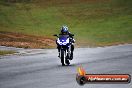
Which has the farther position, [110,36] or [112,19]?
[112,19]

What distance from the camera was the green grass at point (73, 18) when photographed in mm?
62200

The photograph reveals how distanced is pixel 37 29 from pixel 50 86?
52553mm

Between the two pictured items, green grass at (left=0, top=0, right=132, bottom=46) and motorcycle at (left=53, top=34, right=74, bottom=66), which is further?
green grass at (left=0, top=0, right=132, bottom=46)

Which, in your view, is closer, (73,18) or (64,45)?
(64,45)

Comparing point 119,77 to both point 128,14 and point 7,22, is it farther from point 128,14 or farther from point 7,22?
point 128,14

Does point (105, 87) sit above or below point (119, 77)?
below

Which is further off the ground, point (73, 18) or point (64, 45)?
point (64, 45)

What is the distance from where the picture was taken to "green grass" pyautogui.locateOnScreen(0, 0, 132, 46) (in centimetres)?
6220

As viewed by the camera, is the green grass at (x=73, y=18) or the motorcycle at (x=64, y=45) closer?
the motorcycle at (x=64, y=45)

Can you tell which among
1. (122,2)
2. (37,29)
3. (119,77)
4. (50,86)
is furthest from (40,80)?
(122,2)

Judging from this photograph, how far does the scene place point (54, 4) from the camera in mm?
86125

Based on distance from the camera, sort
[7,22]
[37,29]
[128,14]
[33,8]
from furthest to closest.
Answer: [33,8] < [128,14] < [7,22] < [37,29]

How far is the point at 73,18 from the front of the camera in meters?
76.2

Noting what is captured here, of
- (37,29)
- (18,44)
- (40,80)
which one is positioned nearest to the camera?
(40,80)
